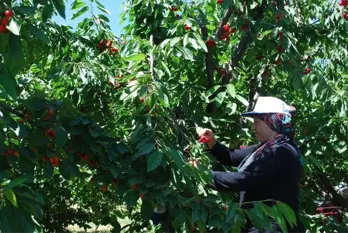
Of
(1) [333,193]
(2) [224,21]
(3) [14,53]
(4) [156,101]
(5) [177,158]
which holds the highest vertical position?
(2) [224,21]

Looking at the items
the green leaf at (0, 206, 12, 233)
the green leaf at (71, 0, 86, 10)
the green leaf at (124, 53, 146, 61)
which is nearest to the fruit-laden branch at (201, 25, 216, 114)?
the green leaf at (124, 53, 146, 61)

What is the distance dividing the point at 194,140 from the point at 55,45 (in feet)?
3.40

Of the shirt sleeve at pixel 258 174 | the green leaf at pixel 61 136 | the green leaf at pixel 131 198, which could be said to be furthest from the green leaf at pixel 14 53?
the shirt sleeve at pixel 258 174

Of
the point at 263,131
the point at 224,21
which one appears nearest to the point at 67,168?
the point at 263,131

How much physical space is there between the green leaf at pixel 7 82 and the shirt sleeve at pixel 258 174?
120 centimetres

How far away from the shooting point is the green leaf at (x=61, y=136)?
85.6 inches

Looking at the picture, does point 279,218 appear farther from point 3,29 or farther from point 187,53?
point 187,53

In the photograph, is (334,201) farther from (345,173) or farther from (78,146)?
(78,146)

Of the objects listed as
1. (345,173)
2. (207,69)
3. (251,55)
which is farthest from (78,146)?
(345,173)

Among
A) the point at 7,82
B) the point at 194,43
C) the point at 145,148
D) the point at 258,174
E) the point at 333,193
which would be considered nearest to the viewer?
the point at 7,82

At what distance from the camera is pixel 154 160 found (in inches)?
84.7

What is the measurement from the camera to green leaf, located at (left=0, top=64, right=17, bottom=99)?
1.47 meters

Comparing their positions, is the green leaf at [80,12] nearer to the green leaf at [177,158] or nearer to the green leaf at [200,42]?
Answer: the green leaf at [200,42]

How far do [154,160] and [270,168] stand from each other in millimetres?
599
